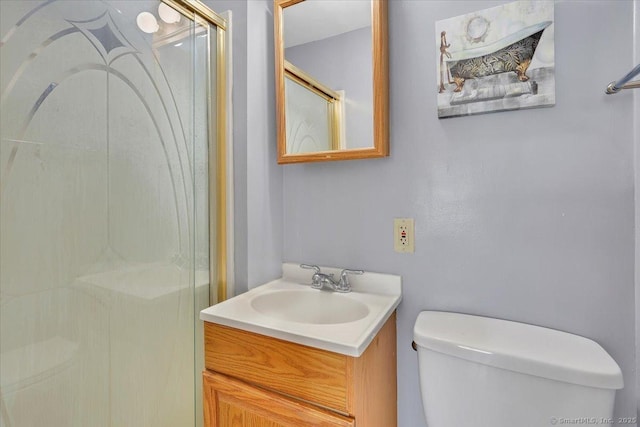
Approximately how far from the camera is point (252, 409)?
91 cm

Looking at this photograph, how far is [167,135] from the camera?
1.03 metres

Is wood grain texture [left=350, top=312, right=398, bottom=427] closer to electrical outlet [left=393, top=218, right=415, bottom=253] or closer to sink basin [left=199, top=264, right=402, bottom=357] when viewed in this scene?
sink basin [left=199, top=264, right=402, bottom=357]

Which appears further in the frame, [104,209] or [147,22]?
[147,22]

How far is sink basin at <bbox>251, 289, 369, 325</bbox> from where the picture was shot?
3.72ft

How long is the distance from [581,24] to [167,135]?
4.41 ft

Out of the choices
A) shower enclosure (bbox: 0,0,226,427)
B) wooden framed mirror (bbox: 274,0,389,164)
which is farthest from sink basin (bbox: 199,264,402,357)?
wooden framed mirror (bbox: 274,0,389,164)

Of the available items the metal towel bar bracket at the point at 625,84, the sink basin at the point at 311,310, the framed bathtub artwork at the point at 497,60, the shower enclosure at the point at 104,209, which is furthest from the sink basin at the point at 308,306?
the metal towel bar bracket at the point at 625,84

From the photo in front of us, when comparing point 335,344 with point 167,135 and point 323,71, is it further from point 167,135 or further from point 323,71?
point 323,71

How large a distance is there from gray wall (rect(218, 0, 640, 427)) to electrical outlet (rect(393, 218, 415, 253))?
0.08 feet

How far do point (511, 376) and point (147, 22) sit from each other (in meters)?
1.47

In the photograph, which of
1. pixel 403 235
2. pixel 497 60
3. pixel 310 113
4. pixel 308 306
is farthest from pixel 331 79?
pixel 308 306

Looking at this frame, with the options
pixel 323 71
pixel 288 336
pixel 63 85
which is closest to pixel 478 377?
pixel 288 336

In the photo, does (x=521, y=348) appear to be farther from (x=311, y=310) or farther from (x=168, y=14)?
(x=168, y=14)

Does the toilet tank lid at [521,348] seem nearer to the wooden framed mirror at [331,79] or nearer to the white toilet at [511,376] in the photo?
the white toilet at [511,376]
